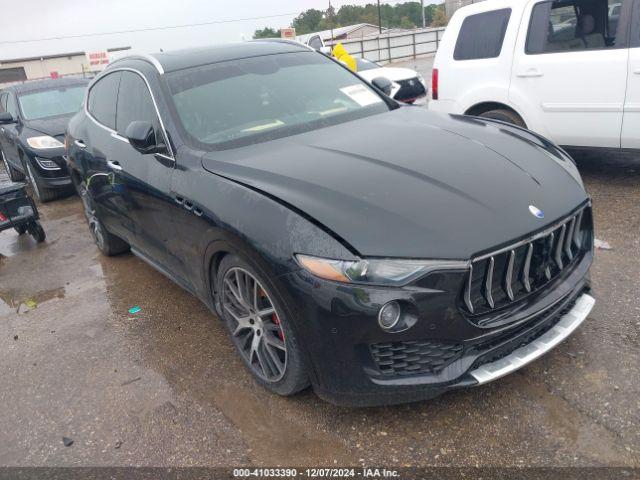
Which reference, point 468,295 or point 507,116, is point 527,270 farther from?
point 507,116

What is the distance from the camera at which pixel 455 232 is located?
229cm

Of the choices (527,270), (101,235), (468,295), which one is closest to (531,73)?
(527,270)

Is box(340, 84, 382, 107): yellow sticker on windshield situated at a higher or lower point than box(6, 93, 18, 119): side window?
higher

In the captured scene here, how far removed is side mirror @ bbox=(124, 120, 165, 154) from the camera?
10.7 feet

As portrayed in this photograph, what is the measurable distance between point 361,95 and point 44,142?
5646mm

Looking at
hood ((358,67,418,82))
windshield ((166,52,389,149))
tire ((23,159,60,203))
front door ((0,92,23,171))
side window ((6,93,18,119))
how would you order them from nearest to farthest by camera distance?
windshield ((166,52,389,149))
tire ((23,159,60,203))
front door ((0,92,23,171))
side window ((6,93,18,119))
hood ((358,67,418,82))

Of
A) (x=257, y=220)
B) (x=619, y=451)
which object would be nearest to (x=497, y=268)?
(x=619, y=451)

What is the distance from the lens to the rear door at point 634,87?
4.76 m

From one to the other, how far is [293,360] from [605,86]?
13.5 feet

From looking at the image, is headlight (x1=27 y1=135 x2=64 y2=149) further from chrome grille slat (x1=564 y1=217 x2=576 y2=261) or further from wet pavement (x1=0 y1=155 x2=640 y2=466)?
chrome grille slat (x1=564 y1=217 x2=576 y2=261)

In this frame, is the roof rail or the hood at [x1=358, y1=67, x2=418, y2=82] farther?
the hood at [x1=358, y1=67, x2=418, y2=82]

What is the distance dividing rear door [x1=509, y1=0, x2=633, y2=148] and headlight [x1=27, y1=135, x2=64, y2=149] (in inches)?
240

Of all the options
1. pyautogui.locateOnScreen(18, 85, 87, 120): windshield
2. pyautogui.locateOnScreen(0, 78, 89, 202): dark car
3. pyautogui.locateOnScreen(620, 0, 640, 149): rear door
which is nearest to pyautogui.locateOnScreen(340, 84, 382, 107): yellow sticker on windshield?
pyautogui.locateOnScreen(620, 0, 640, 149): rear door

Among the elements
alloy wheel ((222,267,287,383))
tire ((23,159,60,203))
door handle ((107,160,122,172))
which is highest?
door handle ((107,160,122,172))
